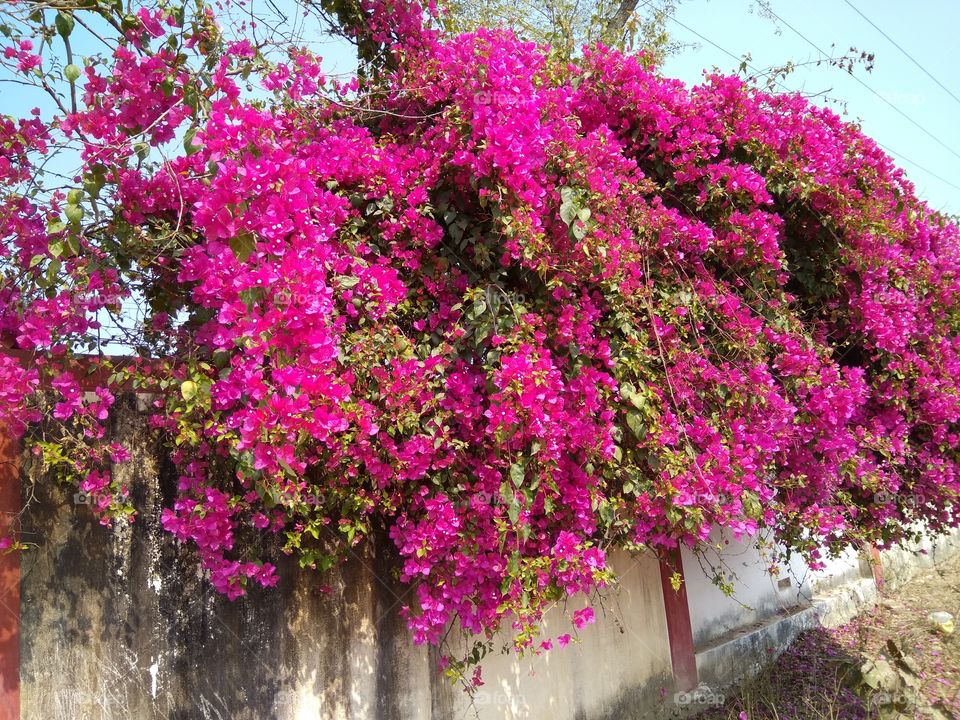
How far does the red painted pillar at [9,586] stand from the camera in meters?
2.56

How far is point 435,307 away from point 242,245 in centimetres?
104

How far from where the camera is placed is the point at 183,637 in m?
2.93

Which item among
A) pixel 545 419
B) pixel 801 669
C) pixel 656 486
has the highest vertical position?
pixel 545 419

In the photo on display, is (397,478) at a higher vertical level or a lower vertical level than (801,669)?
higher

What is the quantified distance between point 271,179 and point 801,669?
5427mm

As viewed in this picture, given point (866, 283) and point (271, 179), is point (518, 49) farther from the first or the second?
point (866, 283)

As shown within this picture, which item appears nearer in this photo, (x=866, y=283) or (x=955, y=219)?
(x=866, y=283)

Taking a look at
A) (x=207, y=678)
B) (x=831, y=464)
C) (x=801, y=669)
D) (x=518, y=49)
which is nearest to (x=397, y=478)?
(x=207, y=678)

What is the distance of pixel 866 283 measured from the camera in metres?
4.42

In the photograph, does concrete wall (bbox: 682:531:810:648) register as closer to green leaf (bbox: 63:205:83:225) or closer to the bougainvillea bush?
the bougainvillea bush
